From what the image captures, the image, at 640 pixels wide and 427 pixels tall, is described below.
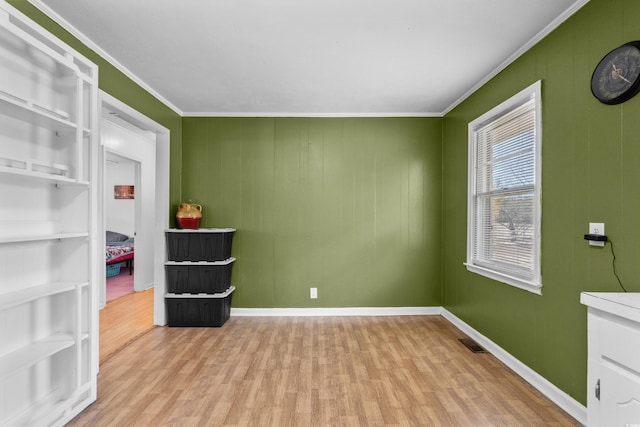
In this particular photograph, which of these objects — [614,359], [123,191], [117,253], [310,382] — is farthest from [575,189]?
[123,191]

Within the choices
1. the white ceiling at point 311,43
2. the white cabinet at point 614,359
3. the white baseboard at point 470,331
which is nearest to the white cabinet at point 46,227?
the white ceiling at point 311,43

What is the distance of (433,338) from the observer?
3.41 meters

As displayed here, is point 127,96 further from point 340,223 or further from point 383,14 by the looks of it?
point 340,223

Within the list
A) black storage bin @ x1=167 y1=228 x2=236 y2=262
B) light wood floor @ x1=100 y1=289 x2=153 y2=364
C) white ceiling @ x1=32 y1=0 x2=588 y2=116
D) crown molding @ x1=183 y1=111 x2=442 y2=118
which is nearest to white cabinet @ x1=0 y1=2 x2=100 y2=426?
white ceiling @ x1=32 y1=0 x2=588 y2=116

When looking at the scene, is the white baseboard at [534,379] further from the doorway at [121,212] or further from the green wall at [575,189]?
the doorway at [121,212]

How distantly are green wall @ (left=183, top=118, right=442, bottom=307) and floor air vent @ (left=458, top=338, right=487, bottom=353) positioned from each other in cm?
88

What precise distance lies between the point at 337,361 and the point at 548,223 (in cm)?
201

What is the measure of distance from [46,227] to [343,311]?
3152 millimetres

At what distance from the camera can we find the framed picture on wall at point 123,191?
6.96 meters

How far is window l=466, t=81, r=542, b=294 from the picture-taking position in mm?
2504

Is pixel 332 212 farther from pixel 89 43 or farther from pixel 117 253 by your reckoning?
pixel 117 253

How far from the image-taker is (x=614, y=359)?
1.38 m

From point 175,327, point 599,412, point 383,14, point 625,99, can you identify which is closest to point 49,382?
point 175,327

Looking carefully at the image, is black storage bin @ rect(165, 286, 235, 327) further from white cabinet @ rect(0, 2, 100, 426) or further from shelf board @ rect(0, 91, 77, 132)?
shelf board @ rect(0, 91, 77, 132)
